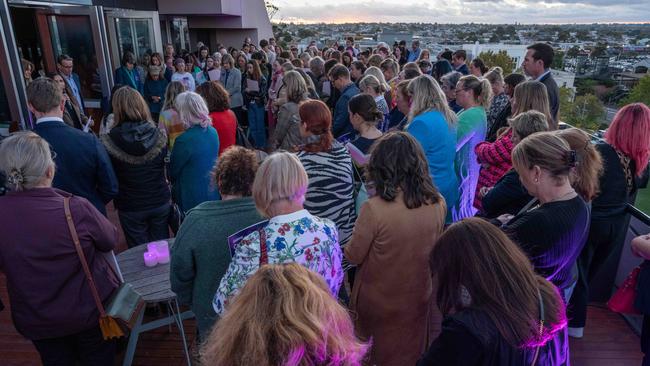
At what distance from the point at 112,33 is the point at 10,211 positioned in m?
6.91

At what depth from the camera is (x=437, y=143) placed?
10.4ft

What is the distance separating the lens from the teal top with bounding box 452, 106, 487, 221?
3648mm

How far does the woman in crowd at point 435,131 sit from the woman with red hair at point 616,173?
3.16 feet

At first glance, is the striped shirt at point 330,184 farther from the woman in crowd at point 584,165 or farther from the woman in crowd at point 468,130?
the woman in crowd at point 468,130

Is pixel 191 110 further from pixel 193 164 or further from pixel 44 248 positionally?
pixel 44 248

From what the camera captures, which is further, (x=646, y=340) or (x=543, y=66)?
(x=543, y=66)

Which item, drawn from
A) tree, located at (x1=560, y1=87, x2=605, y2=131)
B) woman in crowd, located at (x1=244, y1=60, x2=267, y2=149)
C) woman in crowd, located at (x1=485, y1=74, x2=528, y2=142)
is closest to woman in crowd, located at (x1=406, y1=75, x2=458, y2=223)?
woman in crowd, located at (x1=485, y1=74, x2=528, y2=142)

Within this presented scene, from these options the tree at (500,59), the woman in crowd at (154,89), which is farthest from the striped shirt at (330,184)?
the tree at (500,59)

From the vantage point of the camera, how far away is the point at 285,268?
1029 millimetres

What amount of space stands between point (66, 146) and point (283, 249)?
1.76 metres

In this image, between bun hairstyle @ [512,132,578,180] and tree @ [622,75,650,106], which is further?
tree @ [622,75,650,106]

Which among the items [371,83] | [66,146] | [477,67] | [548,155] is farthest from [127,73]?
[548,155]

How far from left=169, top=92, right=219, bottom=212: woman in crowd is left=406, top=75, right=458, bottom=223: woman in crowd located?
1.56m

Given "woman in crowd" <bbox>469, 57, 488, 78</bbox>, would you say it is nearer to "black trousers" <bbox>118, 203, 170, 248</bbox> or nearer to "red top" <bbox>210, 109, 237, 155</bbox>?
"red top" <bbox>210, 109, 237, 155</bbox>
